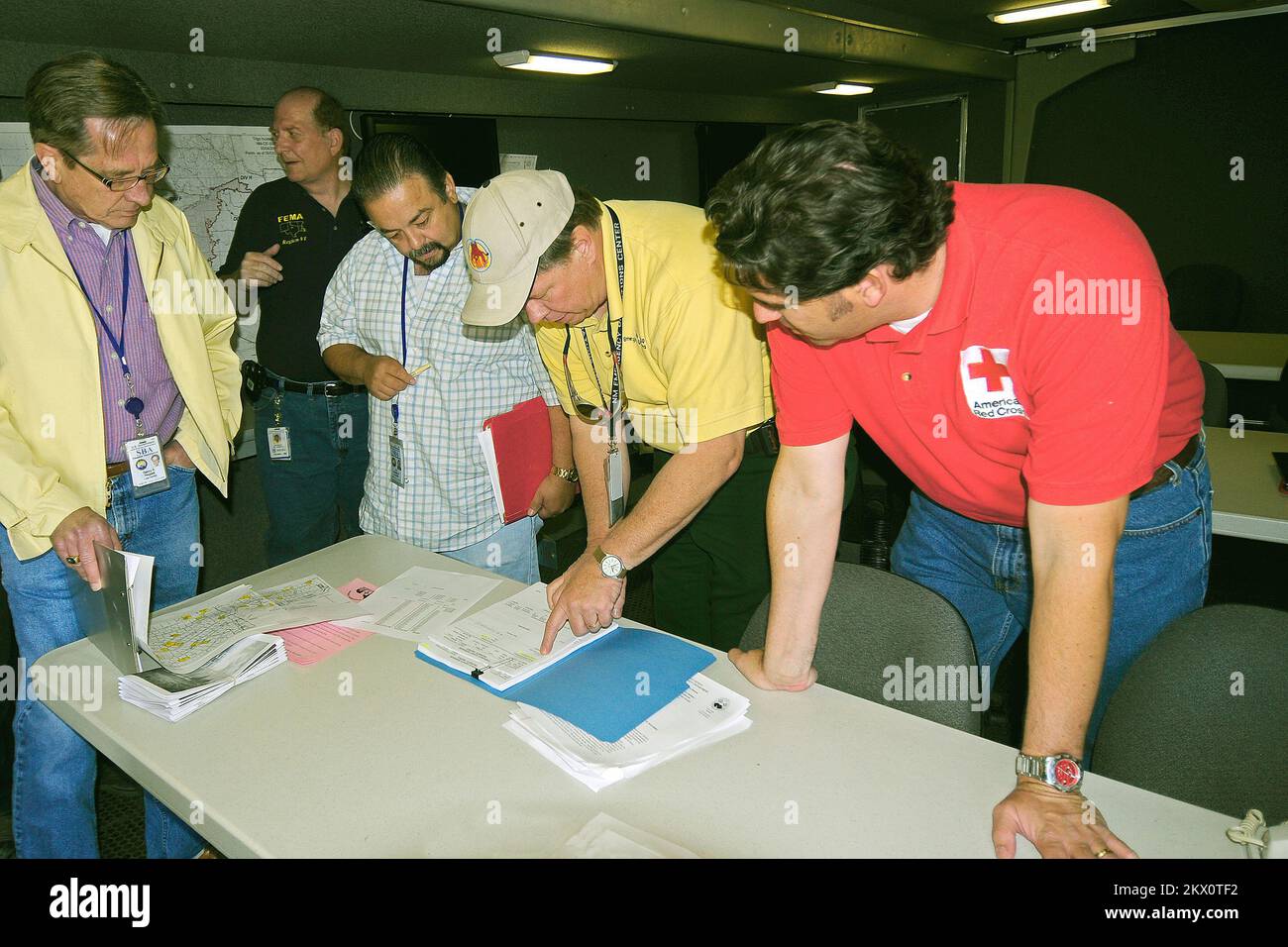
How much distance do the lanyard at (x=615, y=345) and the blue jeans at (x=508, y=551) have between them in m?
0.52

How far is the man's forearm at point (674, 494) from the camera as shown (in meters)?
1.61

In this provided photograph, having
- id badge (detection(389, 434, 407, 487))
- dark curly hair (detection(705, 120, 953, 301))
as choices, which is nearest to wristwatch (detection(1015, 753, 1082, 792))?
dark curly hair (detection(705, 120, 953, 301))

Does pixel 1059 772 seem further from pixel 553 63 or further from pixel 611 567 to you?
pixel 553 63

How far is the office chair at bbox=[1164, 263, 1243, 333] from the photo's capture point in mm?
5141

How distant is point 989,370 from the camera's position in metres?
1.22

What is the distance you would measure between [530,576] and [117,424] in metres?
1.03

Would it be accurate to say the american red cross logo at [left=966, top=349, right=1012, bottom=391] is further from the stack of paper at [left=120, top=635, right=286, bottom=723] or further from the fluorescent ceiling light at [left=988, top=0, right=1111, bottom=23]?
the fluorescent ceiling light at [left=988, top=0, right=1111, bottom=23]

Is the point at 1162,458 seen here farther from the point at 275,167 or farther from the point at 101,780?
the point at 275,167

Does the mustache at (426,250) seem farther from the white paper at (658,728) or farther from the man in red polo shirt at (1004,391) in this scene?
the white paper at (658,728)

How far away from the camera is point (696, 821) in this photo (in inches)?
44.1

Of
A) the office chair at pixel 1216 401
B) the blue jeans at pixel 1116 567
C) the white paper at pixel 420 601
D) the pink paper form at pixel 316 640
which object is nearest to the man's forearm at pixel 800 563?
the blue jeans at pixel 1116 567

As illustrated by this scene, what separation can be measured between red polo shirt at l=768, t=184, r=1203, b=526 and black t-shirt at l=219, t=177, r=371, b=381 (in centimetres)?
211

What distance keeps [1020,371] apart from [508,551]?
1397 millimetres
